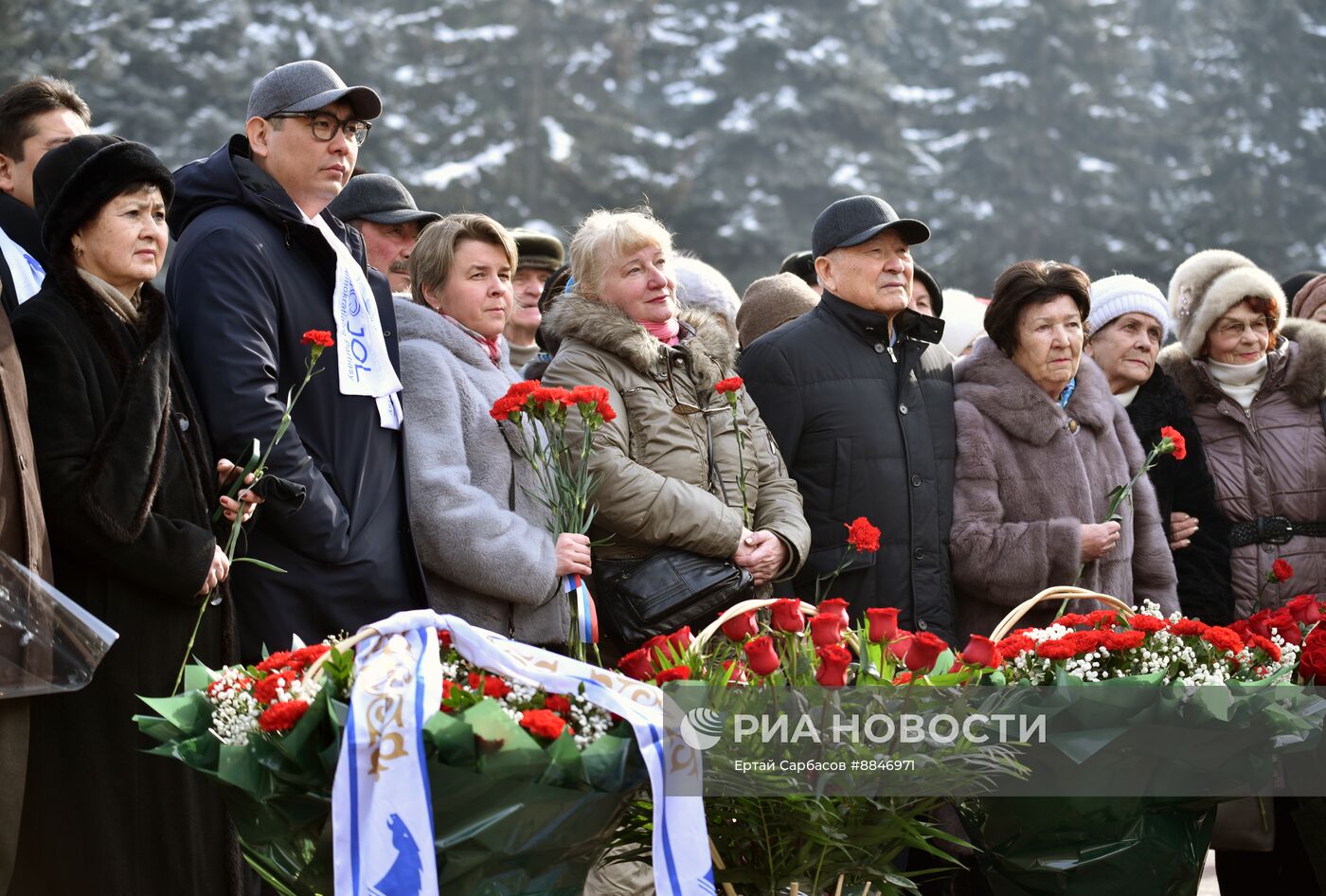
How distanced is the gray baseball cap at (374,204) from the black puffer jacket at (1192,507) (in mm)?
2512

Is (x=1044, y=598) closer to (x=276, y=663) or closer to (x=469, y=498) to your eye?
(x=469, y=498)

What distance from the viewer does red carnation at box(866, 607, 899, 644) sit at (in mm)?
3072

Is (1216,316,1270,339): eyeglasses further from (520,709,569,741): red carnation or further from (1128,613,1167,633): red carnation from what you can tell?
(520,709,569,741): red carnation

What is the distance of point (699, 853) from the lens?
2742mm

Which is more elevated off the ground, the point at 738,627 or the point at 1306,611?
the point at 738,627

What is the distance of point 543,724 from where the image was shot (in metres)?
2.63

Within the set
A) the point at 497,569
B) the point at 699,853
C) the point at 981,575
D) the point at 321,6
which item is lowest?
the point at 321,6

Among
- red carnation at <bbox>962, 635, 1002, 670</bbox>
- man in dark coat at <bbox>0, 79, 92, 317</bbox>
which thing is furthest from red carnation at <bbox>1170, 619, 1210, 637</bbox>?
man in dark coat at <bbox>0, 79, 92, 317</bbox>

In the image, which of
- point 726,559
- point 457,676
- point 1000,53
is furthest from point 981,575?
point 1000,53

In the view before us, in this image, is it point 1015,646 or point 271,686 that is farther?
point 1015,646

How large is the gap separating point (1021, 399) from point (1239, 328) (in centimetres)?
123

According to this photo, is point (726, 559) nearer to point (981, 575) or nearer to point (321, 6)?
point (981, 575)

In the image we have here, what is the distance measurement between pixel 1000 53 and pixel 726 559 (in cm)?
3142

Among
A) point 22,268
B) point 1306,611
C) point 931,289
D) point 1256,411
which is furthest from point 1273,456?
point 22,268
